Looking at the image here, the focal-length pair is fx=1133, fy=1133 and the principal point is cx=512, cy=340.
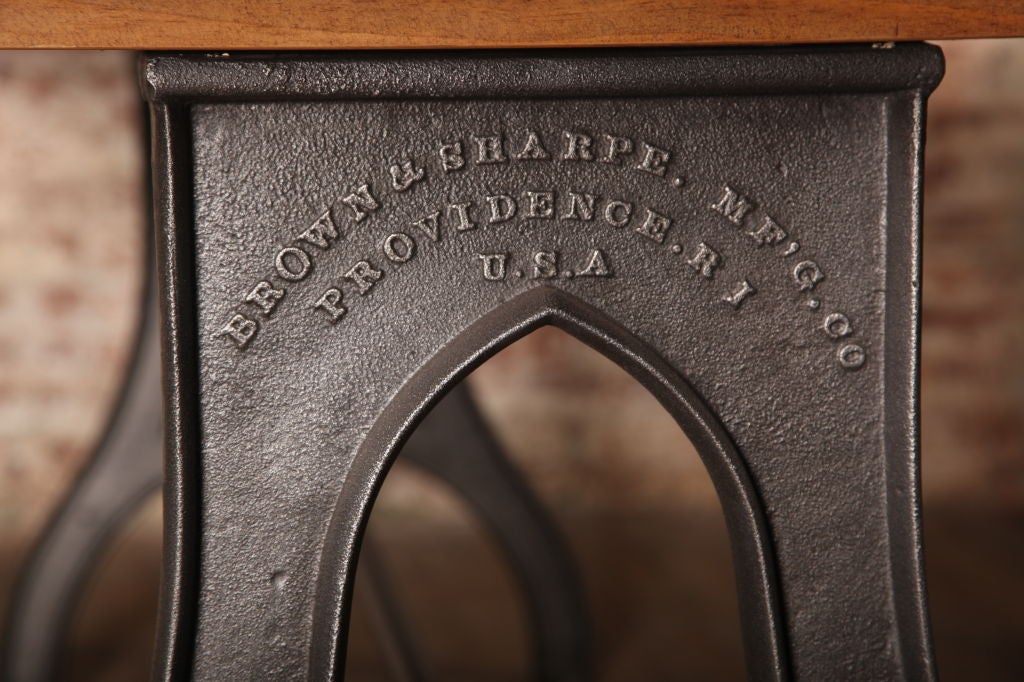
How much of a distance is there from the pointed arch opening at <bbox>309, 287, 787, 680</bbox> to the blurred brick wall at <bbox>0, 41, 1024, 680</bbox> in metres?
1.62

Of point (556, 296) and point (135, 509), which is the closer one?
point (556, 296)

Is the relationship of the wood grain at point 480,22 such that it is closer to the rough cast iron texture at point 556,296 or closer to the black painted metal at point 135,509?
the rough cast iron texture at point 556,296

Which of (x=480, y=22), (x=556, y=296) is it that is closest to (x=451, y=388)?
(x=556, y=296)

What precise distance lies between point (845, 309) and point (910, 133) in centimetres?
17

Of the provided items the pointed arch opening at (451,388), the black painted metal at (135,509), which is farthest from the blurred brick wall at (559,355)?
the pointed arch opening at (451,388)

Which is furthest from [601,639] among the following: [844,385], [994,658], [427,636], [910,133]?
[910,133]

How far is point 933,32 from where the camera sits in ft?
3.12

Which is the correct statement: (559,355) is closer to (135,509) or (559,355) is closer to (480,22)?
(135,509)

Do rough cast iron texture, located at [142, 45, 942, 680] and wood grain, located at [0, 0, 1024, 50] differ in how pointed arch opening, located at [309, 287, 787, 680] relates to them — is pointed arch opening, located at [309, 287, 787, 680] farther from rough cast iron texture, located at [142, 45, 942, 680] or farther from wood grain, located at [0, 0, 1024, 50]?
wood grain, located at [0, 0, 1024, 50]

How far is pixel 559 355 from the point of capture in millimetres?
2881

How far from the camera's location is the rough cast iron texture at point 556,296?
3.25ft

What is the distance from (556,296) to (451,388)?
0.41 ft

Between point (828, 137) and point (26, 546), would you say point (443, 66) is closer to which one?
point (828, 137)

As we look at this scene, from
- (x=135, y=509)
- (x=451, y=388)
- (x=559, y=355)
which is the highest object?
(x=559, y=355)
